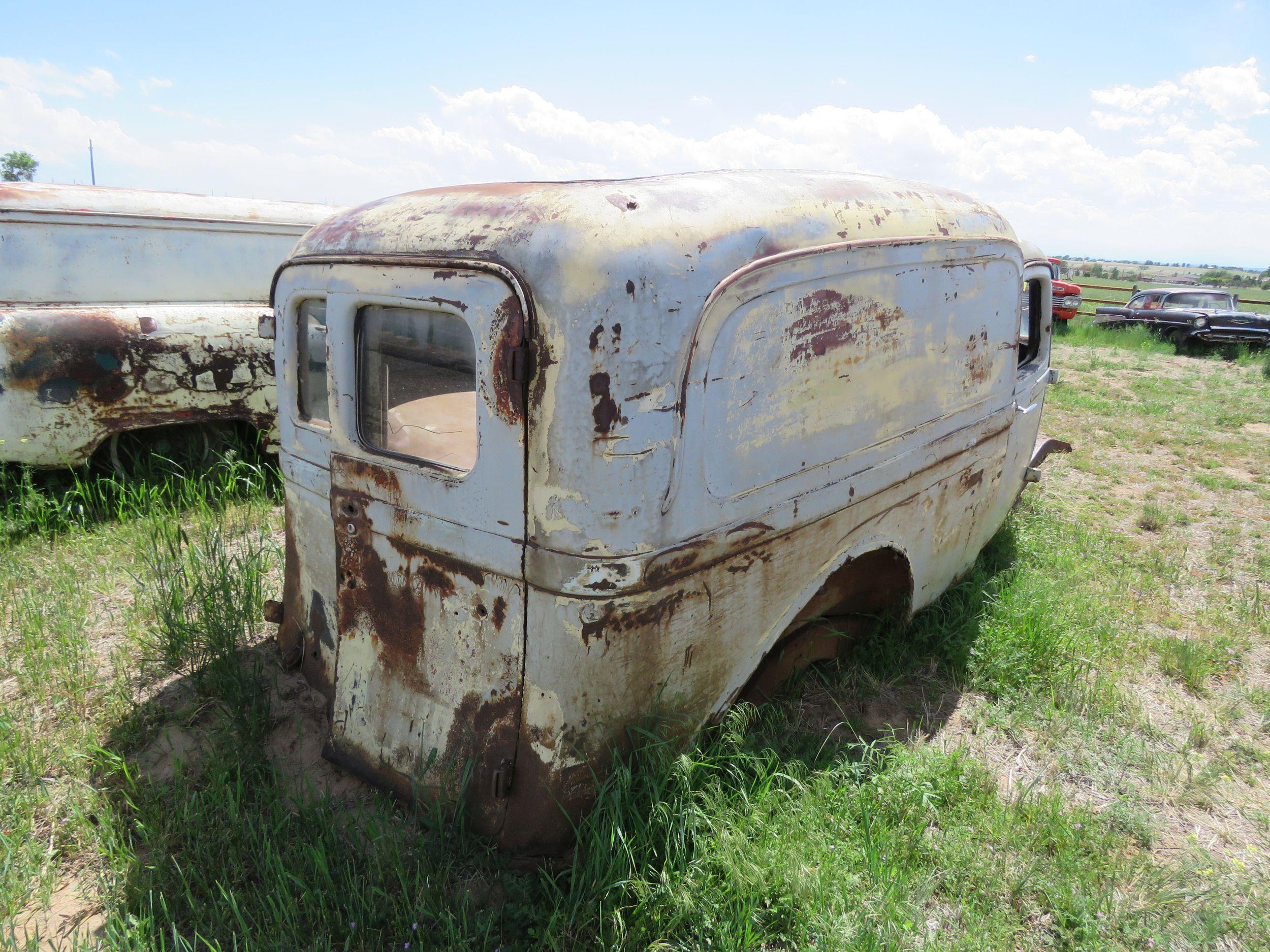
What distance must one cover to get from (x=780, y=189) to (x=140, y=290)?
422 centimetres

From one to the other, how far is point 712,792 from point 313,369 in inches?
76.0

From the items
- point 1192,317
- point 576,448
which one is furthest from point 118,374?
point 1192,317

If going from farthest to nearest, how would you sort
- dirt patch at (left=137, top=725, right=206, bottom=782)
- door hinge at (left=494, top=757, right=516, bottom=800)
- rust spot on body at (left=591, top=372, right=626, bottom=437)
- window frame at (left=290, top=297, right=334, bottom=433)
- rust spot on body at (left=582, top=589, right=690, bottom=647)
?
dirt patch at (left=137, top=725, right=206, bottom=782) < window frame at (left=290, top=297, right=334, bottom=433) < door hinge at (left=494, top=757, right=516, bottom=800) < rust spot on body at (left=582, top=589, right=690, bottom=647) < rust spot on body at (left=591, top=372, right=626, bottom=437)

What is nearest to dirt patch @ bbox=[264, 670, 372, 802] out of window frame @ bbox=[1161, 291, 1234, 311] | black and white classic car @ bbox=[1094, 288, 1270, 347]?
black and white classic car @ bbox=[1094, 288, 1270, 347]

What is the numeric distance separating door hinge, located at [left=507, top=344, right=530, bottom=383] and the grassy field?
3.50ft

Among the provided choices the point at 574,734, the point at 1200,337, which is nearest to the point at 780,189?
the point at 574,734

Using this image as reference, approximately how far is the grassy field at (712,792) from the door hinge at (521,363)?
1.07m

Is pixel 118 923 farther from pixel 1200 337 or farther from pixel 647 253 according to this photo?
pixel 1200 337

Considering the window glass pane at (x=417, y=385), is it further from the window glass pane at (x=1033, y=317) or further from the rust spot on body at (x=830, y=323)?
the window glass pane at (x=1033, y=317)

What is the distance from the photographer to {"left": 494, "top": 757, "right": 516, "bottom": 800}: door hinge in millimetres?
2186

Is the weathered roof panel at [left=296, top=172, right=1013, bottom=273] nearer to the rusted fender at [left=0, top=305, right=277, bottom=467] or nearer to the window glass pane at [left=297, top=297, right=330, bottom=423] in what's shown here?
the window glass pane at [left=297, top=297, right=330, bottom=423]

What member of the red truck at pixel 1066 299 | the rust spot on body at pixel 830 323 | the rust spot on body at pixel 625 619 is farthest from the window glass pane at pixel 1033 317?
the red truck at pixel 1066 299

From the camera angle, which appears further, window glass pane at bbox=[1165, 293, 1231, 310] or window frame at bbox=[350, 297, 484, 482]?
window glass pane at bbox=[1165, 293, 1231, 310]

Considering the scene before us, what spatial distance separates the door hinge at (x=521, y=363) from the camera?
77.9 inches
